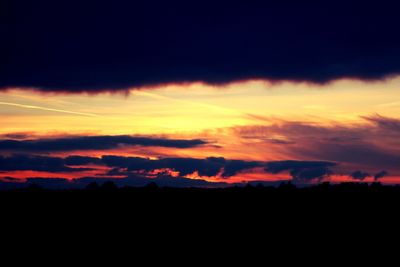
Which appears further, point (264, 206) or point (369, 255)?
point (264, 206)

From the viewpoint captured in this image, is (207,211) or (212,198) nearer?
(207,211)

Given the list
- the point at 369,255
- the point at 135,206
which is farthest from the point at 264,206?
the point at 369,255

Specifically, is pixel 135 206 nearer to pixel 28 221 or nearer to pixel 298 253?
pixel 28 221

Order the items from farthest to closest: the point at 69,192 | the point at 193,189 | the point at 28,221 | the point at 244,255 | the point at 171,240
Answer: the point at 193,189
the point at 69,192
the point at 28,221
the point at 171,240
the point at 244,255

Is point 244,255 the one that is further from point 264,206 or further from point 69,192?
point 69,192

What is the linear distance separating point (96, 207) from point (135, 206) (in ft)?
11.2

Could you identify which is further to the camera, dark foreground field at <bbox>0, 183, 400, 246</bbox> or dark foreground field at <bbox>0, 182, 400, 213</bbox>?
dark foreground field at <bbox>0, 182, 400, 213</bbox>

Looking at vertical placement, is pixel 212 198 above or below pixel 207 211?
above

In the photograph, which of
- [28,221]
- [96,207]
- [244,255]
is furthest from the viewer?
[96,207]

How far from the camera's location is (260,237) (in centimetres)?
4753

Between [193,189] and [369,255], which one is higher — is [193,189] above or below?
above

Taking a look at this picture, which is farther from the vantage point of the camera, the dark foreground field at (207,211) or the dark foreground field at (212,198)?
the dark foreground field at (212,198)

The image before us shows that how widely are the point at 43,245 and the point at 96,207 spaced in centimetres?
1528

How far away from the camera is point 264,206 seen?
6141 centimetres
